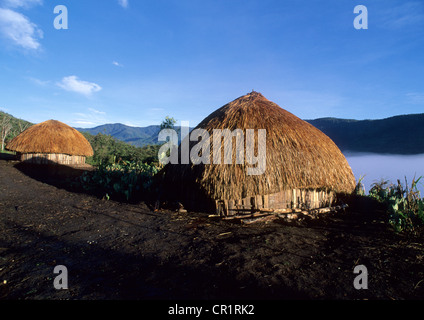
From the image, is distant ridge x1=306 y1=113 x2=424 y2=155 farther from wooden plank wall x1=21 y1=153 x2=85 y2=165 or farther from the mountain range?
wooden plank wall x1=21 y1=153 x2=85 y2=165

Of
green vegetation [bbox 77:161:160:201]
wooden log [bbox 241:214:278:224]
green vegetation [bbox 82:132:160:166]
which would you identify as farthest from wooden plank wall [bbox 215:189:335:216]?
green vegetation [bbox 82:132:160:166]

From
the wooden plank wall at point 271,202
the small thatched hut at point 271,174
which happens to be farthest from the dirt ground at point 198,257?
the small thatched hut at point 271,174

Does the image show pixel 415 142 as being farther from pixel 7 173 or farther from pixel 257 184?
pixel 7 173

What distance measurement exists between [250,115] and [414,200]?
3.94 m

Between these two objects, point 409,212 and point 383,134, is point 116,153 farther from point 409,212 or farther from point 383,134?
point 383,134

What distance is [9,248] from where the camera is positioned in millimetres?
3277

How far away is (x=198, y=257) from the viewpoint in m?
3.05

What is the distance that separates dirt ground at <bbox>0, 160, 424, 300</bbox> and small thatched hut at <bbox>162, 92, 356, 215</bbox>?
0.52m

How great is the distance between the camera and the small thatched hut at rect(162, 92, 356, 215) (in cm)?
453

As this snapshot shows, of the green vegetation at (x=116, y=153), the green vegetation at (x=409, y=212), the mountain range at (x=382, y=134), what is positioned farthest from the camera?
the mountain range at (x=382, y=134)

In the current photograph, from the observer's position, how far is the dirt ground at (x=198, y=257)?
2.30 m

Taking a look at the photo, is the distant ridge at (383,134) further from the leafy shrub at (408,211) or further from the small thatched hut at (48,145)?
the small thatched hut at (48,145)

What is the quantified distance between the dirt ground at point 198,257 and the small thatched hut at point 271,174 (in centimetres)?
52
